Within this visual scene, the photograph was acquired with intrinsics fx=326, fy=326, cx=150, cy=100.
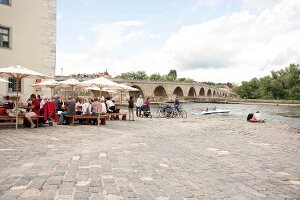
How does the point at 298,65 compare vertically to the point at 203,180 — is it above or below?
above

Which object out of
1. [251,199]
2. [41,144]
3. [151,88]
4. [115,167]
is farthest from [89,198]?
[151,88]

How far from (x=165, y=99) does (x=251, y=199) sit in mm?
74325

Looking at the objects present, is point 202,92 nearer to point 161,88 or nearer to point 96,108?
point 161,88

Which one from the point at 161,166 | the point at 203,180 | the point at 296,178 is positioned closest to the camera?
the point at 203,180

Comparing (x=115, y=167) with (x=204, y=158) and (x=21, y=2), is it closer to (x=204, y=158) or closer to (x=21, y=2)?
(x=204, y=158)

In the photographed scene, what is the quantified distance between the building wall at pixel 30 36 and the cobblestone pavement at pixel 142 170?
14.0 metres

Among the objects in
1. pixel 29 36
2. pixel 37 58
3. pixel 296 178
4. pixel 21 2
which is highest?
pixel 21 2

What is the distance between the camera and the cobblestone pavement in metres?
4.87

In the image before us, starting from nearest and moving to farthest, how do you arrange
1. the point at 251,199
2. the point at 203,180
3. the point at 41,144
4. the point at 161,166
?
the point at 251,199
the point at 203,180
the point at 161,166
the point at 41,144

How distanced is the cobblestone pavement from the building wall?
1398 centimetres

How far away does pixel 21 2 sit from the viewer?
2255 centimetres

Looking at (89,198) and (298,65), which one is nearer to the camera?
(89,198)

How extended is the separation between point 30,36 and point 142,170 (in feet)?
65.1

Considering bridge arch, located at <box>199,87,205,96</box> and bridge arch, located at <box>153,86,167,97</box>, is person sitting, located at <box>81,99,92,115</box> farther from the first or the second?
bridge arch, located at <box>199,87,205,96</box>
